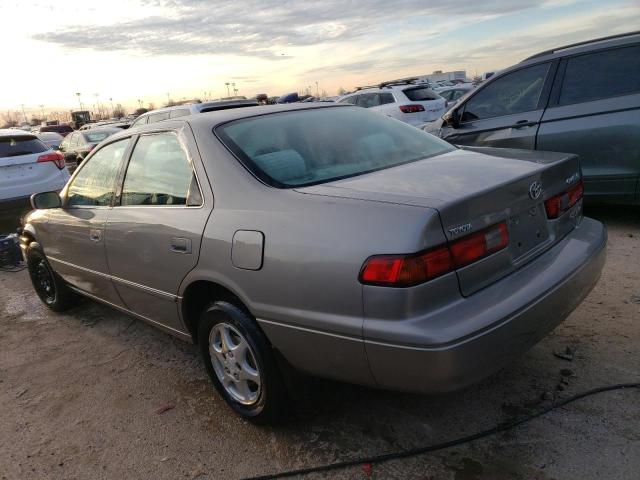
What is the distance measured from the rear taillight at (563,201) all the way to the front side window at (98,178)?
2.59 meters

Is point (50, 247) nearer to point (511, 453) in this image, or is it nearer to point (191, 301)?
point (191, 301)

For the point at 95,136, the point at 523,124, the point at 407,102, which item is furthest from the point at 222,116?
the point at 95,136

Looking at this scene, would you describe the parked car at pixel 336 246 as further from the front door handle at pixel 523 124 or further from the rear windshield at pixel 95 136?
the rear windshield at pixel 95 136

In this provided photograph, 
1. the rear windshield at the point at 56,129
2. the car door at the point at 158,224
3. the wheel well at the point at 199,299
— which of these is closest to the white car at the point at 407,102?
the car door at the point at 158,224

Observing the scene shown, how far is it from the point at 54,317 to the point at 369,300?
3.80 metres

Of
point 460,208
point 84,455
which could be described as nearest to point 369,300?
point 460,208

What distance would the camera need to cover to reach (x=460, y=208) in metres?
2.09

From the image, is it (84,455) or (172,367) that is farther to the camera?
(172,367)

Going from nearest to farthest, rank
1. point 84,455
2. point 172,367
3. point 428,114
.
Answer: point 84,455 → point 172,367 → point 428,114

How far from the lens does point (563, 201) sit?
273 cm

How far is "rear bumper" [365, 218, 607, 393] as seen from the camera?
1979 millimetres

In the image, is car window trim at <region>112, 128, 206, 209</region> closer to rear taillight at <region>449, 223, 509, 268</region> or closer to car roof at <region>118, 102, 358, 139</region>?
car roof at <region>118, 102, 358, 139</region>

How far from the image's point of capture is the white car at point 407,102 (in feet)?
41.6

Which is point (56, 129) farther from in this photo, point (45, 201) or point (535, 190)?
point (535, 190)
